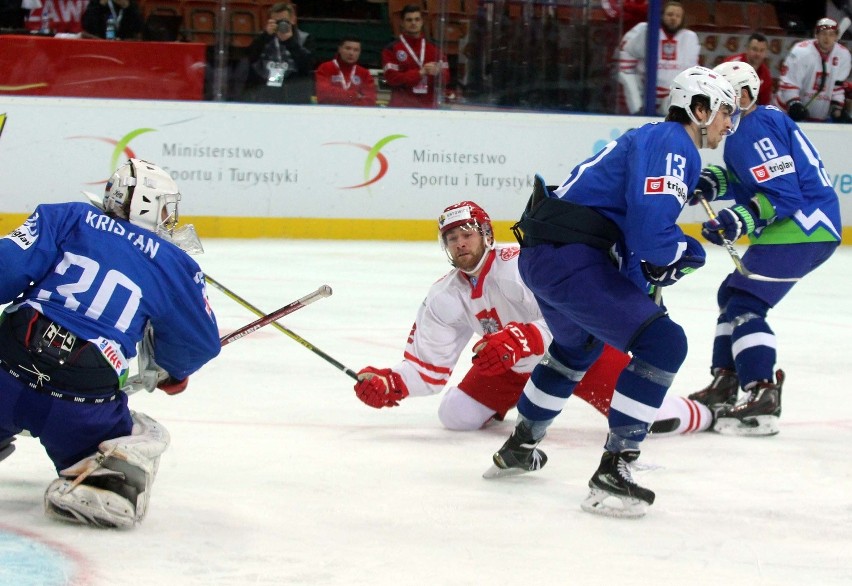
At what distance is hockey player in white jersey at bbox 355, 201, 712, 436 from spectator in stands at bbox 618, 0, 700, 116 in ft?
19.2

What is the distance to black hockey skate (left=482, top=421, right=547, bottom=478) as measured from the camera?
3385 mm

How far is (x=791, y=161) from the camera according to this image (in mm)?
4070

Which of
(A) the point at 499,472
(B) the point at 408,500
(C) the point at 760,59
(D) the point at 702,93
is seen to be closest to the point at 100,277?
(B) the point at 408,500

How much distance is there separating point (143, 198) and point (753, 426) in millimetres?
2020

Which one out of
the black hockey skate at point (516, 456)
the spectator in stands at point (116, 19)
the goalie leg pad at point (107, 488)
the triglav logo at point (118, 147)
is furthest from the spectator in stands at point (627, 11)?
the goalie leg pad at point (107, 488)

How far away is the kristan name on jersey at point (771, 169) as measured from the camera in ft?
13.3

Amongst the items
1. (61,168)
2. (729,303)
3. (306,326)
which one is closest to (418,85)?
(61,168)

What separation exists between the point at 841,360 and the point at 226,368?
239 cm

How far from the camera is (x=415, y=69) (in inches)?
360

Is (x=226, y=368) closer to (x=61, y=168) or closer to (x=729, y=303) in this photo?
(x=729, y=303)

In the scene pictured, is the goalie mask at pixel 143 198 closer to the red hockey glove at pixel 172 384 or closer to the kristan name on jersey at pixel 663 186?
the red hockey glove at pixel 172 384

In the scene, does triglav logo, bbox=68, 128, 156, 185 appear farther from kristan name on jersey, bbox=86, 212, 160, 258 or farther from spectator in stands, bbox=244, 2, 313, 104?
kristan name on jersey, bbox=86, 212, 160, 258

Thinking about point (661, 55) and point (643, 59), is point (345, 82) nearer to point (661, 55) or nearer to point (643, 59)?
point (643, 59)

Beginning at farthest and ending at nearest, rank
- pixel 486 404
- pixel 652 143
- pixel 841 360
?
pixel 841 360 → pixel 486 404 → pixel 652 143
